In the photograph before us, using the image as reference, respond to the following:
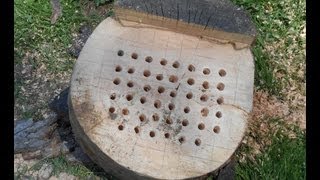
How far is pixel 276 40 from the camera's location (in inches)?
173

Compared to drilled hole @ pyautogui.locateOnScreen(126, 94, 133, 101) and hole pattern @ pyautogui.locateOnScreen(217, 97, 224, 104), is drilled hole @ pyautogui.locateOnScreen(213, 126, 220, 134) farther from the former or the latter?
drilled hole @ pyautogui.locateOnScreen(126, 94, 133, 101)

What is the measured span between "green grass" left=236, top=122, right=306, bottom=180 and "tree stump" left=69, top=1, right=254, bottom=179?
576 millimetres

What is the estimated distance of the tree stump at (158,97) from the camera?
3082 mm

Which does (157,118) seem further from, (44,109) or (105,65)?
(44,109)

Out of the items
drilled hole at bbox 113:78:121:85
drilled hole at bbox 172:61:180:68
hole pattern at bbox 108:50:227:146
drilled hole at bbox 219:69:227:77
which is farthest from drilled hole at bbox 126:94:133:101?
drilled hole at bbox 219:69:227:77

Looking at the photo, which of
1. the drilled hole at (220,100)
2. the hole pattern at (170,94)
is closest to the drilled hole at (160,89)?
the hole pattern at (170,94)

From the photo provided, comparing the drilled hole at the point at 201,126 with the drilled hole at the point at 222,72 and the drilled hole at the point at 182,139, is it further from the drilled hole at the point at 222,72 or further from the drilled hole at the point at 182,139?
the drilled hole at the point at 222,72

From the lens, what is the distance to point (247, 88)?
3.23 meters

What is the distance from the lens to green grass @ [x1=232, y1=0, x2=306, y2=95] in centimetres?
415

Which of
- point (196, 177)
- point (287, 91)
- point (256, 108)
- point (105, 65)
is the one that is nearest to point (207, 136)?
point (196, 177)

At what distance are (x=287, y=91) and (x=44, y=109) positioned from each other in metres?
1.95

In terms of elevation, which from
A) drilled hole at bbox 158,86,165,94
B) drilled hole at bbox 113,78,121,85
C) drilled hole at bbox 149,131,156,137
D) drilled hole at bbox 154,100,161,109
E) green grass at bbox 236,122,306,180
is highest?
drilled hole at bbox 113,78,121,85

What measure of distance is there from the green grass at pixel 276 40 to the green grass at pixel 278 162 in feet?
1.68

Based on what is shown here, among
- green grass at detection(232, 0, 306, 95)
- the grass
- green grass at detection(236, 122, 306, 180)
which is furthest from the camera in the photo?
green grass at detection(232, 0, 306, 95)
